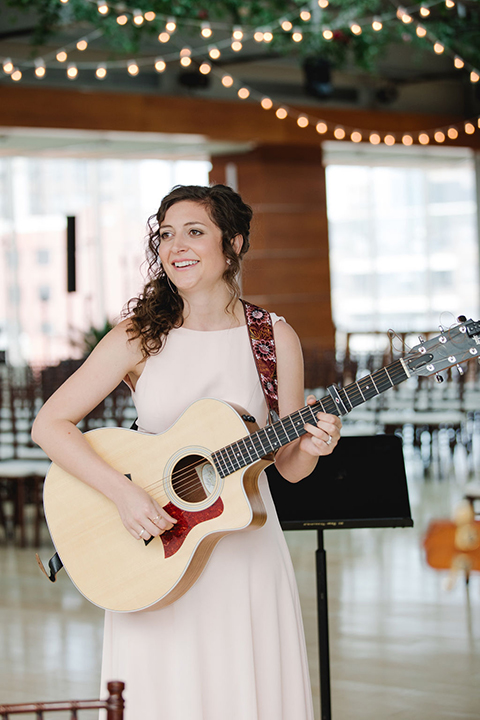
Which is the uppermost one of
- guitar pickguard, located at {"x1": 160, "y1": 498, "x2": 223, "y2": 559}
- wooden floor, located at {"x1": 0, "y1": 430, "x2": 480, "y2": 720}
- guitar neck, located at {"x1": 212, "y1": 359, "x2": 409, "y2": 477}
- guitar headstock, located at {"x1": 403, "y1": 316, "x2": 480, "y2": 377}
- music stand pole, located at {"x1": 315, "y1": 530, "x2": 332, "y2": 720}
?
guitar headstock, located at {"x1": 403, "y1": 316, "x2": 480, "y2": 377}

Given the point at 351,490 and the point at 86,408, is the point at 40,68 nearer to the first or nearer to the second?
the point at 351,490

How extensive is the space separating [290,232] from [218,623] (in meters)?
10.8

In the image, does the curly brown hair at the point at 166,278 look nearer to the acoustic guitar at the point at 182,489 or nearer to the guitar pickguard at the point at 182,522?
the acoustic guitar at the point at 182,489

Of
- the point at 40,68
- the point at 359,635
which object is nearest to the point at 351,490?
the point at 359,635

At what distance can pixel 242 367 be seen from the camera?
197cm

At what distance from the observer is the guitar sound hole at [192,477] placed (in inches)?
74.9

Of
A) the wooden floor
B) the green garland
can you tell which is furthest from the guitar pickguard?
the green garland

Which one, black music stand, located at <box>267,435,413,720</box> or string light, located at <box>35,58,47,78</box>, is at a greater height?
string light, located at <box>35,58,47,78</box>

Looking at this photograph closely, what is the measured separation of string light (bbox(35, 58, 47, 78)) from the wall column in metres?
2.99

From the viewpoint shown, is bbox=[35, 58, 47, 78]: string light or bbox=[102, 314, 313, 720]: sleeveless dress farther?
bbox=[35, 58, 47, 78]: string light

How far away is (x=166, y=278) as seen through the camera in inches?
81.3

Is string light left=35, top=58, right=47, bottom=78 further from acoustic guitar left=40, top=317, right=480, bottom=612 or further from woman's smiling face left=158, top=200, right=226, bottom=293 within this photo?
acoustic guitar left=40, top=317, right=480, bottom=612

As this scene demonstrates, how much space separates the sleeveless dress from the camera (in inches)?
74.2

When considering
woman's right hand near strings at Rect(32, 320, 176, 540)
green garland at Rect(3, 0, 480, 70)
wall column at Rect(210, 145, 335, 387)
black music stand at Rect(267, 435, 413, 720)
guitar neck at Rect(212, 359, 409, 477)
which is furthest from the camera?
wall column at Rect(210, 145, 335, 387)
